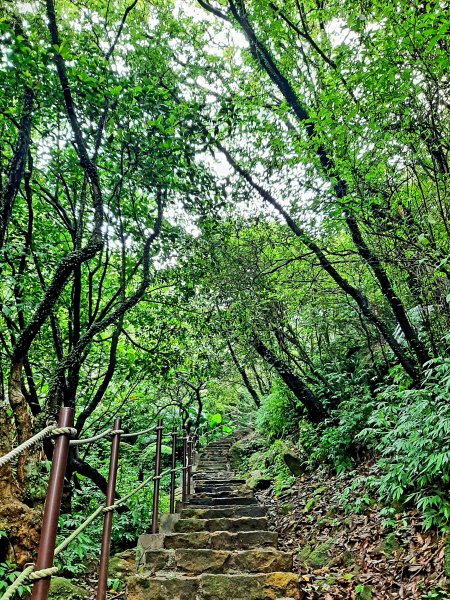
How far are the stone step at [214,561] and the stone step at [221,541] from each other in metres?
0.33

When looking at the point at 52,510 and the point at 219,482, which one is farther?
the point at 219,482

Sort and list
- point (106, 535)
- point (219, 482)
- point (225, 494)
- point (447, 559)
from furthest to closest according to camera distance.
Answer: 1. point (219, 482)
2. point (225, 494)
3. point (447, 559)
4. point (106, 535)

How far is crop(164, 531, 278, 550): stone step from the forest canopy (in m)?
1.35

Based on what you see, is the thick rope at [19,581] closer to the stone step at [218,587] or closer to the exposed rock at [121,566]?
the stone step at [218,587]

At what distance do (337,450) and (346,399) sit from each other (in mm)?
1241

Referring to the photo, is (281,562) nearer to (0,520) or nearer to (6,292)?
(0,520)

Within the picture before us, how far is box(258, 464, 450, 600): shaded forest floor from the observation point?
10.4ft

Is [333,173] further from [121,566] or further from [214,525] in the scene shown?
[121,566]

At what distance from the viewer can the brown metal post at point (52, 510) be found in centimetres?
130

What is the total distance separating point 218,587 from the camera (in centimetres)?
320

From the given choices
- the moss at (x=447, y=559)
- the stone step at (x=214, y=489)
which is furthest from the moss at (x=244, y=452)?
the moss at (x=447, y=559)

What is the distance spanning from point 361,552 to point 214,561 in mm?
1458

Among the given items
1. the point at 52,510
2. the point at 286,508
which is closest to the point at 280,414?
the point at 286,508

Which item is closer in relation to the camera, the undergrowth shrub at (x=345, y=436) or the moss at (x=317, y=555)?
the moss at (x=317, y=555)
